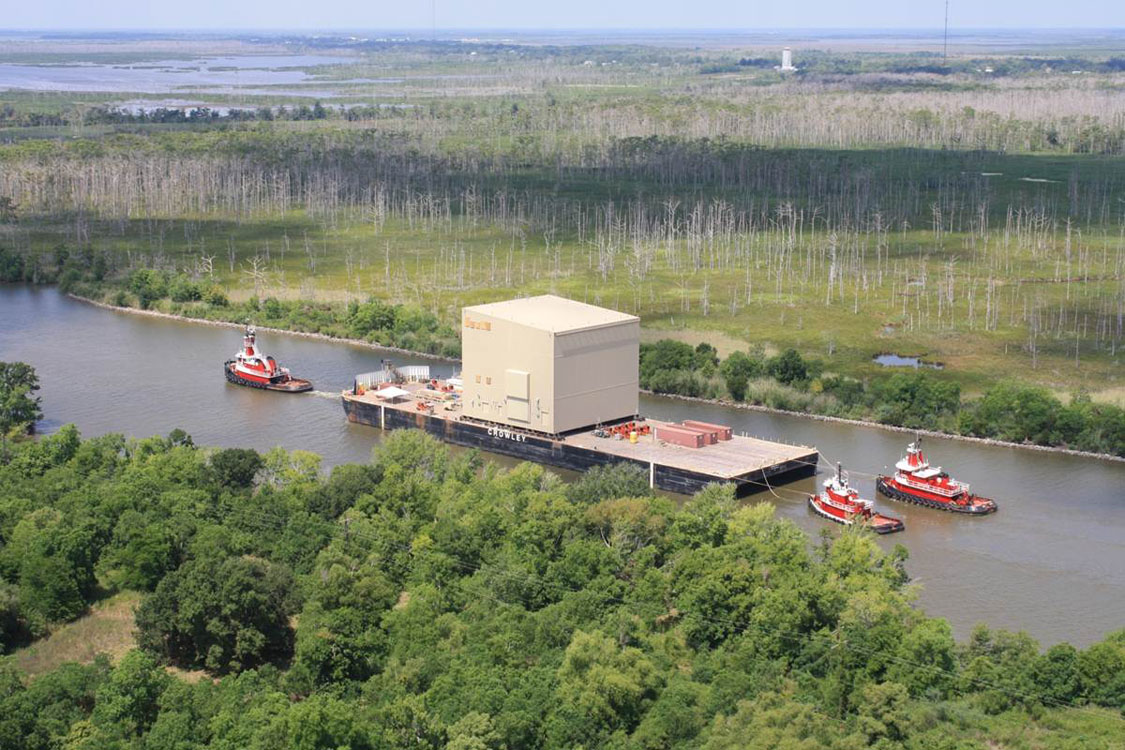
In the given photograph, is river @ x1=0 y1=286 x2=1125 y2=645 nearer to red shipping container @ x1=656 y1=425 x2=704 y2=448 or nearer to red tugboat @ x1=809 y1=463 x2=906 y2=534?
red tugboat @ x1=809 y1=463 x2=906 y2=534

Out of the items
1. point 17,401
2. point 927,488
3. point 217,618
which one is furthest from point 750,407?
point 217,618

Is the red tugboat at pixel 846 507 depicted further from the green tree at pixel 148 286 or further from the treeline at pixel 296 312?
the green tree at pixel 148 286

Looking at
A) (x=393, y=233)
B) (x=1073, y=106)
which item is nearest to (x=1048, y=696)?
(x=393, y=233)

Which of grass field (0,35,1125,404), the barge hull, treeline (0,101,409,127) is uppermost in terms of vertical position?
treeline (0,101,409,127)

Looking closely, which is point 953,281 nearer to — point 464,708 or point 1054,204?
point 1054,204

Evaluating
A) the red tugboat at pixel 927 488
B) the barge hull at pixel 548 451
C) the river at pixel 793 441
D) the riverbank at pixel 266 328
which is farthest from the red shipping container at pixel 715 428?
the riverbank at pixel 266 328

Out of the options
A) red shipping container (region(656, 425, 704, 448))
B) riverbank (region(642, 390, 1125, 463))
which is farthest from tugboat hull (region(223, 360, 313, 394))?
red shipping container (region(656, 425, 704, 448))

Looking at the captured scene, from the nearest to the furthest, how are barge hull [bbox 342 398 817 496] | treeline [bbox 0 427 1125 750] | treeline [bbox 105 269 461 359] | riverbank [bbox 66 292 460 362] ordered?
treeline [bbox 0 427 1125 750], barge hull [bbox 342 398 817 496], riverbank [bbox 66 292 460 362], treeline [bbox 105 269 461 359]
